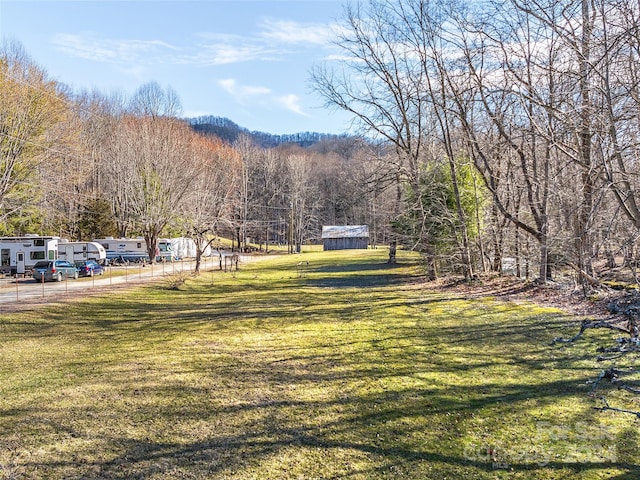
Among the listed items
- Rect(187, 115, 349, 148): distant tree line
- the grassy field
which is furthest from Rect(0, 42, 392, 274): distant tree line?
Rect(187, 115, 349, 148): distant tree line

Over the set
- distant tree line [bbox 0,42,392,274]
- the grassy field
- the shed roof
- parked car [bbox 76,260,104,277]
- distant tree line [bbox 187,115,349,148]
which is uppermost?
distant tree line [bbox 187,115,349,148]

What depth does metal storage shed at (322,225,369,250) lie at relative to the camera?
61688 millimetres

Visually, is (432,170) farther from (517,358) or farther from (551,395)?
(551,395)

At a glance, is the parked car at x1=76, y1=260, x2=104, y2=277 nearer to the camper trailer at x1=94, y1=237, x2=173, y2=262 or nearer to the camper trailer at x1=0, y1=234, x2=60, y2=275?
the camper trailer at x1=0, y1=234, x2=60, y2=275

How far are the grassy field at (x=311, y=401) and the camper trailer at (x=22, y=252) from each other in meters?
17.6

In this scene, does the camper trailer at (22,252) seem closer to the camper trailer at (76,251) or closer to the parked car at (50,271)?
the camper trailer at (76,251)

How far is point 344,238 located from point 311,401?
184ft

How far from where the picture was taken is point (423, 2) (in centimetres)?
1698

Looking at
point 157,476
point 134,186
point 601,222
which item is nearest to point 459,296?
point 601,222

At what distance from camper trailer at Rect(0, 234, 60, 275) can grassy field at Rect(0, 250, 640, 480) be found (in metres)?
17.6

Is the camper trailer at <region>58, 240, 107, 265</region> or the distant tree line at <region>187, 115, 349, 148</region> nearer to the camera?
the camper trailer at <region>58, 240, 107, 265</region>

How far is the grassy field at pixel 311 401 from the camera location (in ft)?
14.9

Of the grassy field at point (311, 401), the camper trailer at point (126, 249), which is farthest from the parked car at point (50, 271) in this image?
the grassy field at point (311, 401)

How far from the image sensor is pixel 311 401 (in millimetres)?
6344
